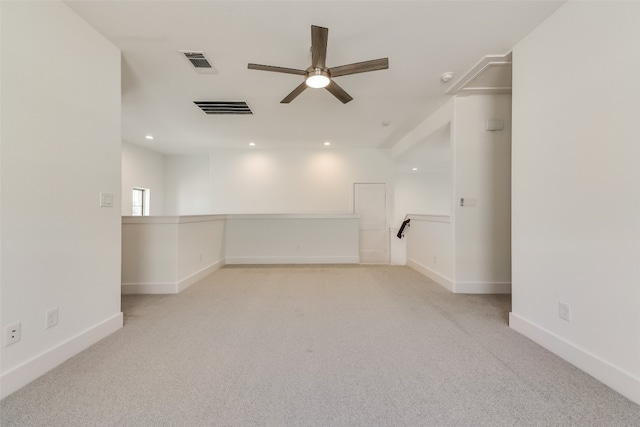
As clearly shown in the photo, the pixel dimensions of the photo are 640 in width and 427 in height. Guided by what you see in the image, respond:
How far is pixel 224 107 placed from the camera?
347 cm

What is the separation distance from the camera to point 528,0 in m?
1.71

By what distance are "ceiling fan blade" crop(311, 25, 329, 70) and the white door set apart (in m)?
3.89

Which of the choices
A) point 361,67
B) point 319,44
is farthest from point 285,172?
point 319,44

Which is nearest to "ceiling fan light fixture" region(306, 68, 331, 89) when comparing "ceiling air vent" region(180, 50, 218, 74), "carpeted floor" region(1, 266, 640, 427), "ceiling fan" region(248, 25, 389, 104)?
"ceiling fan" region(248, 25, 389, 104)

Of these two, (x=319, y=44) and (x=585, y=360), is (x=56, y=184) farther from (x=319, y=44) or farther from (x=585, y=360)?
(x=585, y=360)

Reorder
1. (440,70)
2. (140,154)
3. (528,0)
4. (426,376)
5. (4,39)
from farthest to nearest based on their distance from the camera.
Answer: (140,154) < (440,70) < (528,0) < (426,376) < (4,39)

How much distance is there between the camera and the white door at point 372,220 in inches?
229

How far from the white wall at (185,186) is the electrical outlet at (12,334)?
5.05 meters

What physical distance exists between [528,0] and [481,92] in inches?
54.8

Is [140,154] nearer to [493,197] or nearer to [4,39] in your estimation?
[4,39]

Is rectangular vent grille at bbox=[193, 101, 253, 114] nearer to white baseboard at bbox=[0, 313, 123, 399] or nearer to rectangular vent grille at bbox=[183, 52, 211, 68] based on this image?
rectangular vent grille at bbox=[183, 52, 211, 68]

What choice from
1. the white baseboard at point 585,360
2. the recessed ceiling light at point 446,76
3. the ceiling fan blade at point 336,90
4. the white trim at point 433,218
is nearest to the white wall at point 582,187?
the white baseboard at point 585,360

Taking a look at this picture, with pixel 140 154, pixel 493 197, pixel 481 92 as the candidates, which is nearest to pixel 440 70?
pixel 481 92

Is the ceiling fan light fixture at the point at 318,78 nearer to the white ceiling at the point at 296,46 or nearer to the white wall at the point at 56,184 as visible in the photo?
the white ceiling at the point at 296,46
